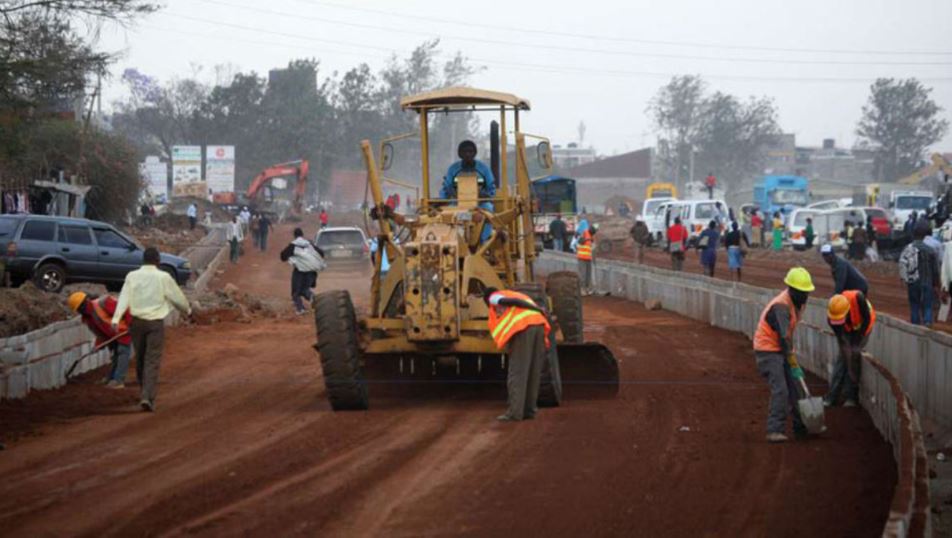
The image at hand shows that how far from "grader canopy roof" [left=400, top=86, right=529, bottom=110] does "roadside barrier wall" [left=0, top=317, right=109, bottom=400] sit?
5144mm

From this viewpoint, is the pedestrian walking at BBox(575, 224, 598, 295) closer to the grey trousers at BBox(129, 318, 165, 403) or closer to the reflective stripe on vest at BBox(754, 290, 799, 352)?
the grey trousers at BBox(129, 318, 165, 403)

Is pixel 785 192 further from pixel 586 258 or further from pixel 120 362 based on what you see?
pixel 120 362

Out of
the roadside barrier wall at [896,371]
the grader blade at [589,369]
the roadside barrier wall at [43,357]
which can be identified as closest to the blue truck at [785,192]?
the roadside barrier wall at [896,371]

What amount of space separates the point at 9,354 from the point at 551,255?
1126 inches

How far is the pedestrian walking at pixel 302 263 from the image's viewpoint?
84.9 ft

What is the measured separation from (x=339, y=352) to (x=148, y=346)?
2.27 metres

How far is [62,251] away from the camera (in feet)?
89.6

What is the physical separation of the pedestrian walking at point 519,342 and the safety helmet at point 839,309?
308 cm

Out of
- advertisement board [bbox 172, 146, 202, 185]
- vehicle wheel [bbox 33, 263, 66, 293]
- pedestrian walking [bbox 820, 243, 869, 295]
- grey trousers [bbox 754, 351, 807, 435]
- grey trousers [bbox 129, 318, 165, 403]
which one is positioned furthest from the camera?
advertisement board [bbox 172, 146, 202, 185]

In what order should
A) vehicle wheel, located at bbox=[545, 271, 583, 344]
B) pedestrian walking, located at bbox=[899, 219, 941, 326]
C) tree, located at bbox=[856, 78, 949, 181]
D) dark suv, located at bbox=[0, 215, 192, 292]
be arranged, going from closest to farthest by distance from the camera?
vehicle wheel, located at bbox=[545, 271, 583, 344] → pedestrian walking, located at bbox=[899, 219, 941, 326] → dark suv, located at bbox=[0, 215, 192, 292] → tree, located at bbox=[856, 78, 949, 181]

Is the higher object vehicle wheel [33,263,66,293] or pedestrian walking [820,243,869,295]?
pedestrian walking [820,243,869,295]

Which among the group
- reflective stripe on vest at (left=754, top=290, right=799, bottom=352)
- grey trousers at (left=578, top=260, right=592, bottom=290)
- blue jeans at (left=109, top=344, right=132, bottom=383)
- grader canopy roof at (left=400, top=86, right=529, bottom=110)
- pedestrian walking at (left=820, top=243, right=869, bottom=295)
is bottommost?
blue jeans at (left=109, top=344, right=132, bottom=383)

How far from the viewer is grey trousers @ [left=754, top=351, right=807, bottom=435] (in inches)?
465

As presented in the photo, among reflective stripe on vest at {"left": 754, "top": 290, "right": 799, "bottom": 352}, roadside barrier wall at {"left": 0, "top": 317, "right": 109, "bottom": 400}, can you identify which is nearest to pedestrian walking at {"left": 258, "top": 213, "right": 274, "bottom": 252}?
roadside barrier wall at {"left": 0, "top": 317, "right": 109, "bottom": 400}
